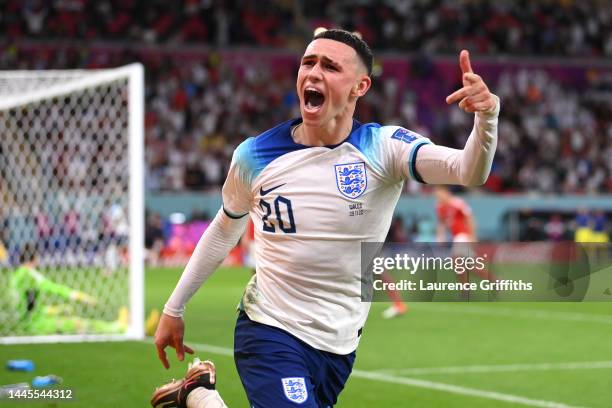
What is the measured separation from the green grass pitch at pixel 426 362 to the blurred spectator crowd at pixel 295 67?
50.0 ft

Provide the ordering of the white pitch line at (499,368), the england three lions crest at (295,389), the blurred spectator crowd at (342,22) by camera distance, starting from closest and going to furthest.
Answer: the england three lions crest at (295,389)
the white pitch line at (499,368)
the blurred spectator crowd at (342,22)

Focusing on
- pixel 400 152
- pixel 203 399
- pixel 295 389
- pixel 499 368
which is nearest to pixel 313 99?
pixel 400 152

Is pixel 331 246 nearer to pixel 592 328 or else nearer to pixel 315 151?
pixel 315 151

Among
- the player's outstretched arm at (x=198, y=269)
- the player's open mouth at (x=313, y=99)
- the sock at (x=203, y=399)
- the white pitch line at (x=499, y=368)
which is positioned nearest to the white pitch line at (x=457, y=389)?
the white pitch line at (x=499, y=368)

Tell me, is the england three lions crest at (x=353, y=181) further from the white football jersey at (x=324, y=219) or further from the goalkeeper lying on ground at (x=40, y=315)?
the goalkeeper lying on ground at (x=40, y=315)

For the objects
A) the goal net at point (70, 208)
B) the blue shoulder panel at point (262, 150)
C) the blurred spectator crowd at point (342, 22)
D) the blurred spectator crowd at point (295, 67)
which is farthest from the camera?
the blurred spectator crowd at point (342, 22)

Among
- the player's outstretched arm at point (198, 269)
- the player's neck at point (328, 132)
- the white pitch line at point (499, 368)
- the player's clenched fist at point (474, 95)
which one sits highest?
the player's clenched fist at point (474, 95)

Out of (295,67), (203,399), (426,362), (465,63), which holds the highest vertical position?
(465,63)

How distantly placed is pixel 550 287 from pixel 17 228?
14.5 m

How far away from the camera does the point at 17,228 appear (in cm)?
1986

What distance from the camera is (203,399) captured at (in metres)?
5.27

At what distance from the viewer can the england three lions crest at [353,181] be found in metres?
4.70

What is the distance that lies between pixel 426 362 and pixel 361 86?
6502 millimetres

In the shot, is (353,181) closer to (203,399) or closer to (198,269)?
(198,269)
